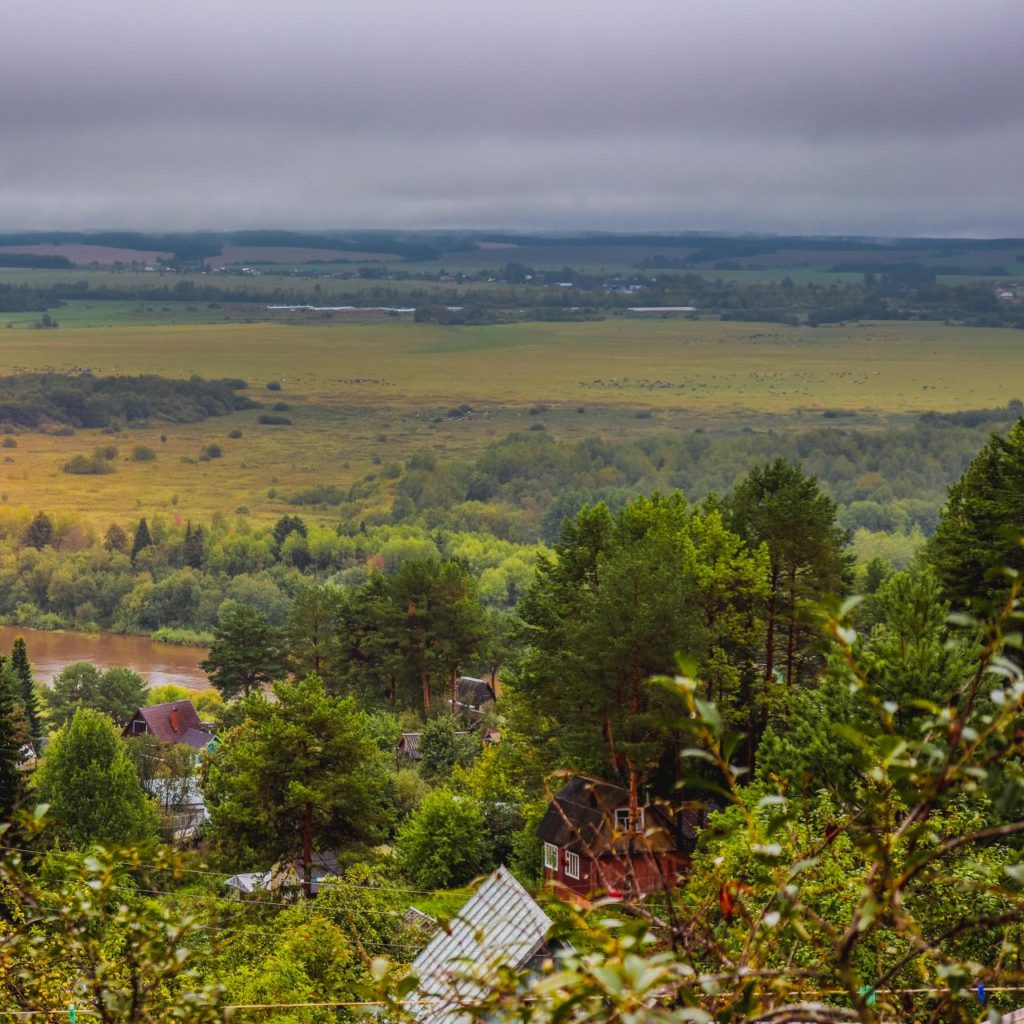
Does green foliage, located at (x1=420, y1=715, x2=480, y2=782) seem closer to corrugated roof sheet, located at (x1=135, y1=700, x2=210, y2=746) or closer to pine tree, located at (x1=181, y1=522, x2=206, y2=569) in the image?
corrugated roof sheet, located at (x1=135, y1=700, x2=210, y2=746)

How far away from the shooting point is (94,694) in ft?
196

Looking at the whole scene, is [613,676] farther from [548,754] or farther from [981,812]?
[981,812]

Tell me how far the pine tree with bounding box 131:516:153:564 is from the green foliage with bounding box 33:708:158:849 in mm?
81163

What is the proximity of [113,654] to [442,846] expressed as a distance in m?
57.9

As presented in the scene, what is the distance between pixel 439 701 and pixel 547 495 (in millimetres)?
85140

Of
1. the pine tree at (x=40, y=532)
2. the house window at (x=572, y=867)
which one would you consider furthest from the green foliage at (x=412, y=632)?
the pine tree at (x=40, y=532)

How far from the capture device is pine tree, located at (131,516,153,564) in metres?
114

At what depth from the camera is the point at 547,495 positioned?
137500mm

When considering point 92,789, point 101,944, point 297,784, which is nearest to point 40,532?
point 92,789

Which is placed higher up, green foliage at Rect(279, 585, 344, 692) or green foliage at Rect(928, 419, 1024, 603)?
green foliage at Rect(928, 419, 1024, 603)

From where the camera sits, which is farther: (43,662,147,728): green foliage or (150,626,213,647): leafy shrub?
(150,626,213,647): leafy shrub

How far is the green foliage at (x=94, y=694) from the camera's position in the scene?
Answer: 191ft

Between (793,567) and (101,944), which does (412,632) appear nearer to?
(793,567)

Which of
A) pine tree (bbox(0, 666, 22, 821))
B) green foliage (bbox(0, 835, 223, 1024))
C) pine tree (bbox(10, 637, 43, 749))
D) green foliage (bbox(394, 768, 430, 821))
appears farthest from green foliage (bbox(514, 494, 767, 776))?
pine tree (bbox(10, 637, 43, 749))
